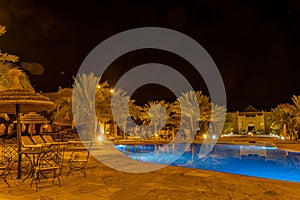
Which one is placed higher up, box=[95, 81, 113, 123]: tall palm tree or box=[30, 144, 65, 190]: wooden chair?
box=[95, 81, 113, 123]: tall palm tree

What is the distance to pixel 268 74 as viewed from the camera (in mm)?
44688

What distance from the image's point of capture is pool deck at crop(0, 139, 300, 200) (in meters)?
5.32

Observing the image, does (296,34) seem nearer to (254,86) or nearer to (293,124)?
(293,124)

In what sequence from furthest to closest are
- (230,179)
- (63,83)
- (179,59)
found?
(63,83), (179,59), (230,179)

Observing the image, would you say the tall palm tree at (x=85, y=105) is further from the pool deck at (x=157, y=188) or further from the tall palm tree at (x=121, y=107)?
the pool deck at (x=157, y=188)

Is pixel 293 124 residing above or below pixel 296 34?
below

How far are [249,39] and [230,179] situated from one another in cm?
2478

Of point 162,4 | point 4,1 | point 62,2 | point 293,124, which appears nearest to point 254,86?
point 293,124

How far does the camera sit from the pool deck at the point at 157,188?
5.32 m

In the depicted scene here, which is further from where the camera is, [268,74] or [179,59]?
[268,74]

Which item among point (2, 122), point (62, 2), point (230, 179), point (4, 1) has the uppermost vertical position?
point (62, 2)

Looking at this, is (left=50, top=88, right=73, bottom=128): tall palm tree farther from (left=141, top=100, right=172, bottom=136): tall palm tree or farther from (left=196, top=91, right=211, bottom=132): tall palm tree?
(left=196, top=91, right=211, bottom=132): tall palm tree

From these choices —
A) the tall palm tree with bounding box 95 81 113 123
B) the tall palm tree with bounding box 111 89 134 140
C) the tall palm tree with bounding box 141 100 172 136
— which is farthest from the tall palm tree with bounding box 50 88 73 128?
the tall palm tree with bounding box 141 100 172 136

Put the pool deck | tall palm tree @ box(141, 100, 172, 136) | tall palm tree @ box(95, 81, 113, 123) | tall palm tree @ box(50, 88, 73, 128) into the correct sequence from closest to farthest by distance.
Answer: the pool deck < tall palm tree @ box(50, 88, 73, 128) < tall palm tree @ box(95, 81, 113, 123) < tall palm tree @ box(141, 100, 172, 136)
